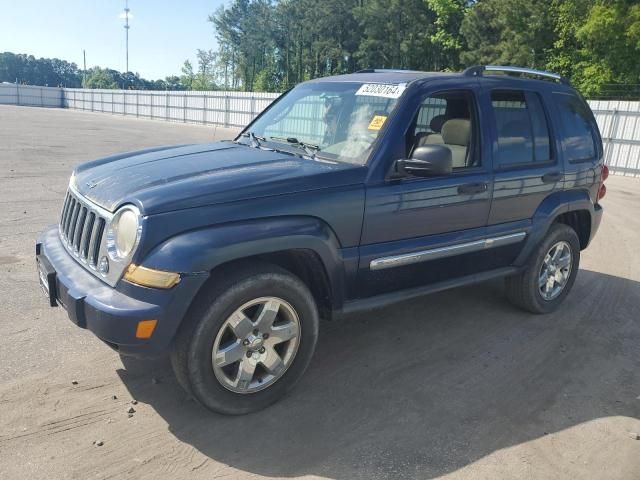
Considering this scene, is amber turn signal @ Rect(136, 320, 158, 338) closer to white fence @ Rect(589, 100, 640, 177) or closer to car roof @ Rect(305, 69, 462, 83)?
car roof @ Rect(305, 69, 462, 83)

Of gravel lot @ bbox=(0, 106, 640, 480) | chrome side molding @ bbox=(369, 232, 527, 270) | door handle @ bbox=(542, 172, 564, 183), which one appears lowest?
gravel lot @ bbox=(0, 106, 640, 480)

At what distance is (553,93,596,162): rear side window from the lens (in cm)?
488

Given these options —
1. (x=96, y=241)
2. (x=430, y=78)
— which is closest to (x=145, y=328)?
(x=96, y=241)

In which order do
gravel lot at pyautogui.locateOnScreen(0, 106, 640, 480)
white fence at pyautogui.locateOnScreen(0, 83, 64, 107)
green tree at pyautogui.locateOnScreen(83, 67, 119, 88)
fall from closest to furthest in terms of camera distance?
gravel lot at pyautogui.locateOnScreen(0, 106, 640, 480), white fence at pyautogui.locateOnScreen(0, 83, 64, 107), green tree at pyautogui.locateOnScreen(83, 67, 119, 88)

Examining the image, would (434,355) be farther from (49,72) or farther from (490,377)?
(49,72)

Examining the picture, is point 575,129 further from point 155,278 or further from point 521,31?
point 521,31

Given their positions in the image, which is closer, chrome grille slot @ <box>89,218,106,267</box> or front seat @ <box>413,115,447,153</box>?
chrome grille slot @ <box>89,218,106,267</box>

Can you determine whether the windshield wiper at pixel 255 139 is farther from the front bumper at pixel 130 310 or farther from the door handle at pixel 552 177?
the door handle at pixel 552 177

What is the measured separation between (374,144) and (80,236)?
1940mm

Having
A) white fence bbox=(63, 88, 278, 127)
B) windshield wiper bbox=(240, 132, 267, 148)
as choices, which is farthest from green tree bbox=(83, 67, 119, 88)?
windshield wiper bbox=(240, 132, 267, 148)

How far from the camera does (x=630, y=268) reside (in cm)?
675

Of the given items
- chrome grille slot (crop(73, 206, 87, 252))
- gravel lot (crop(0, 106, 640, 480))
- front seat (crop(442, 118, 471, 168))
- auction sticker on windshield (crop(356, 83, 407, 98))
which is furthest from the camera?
front seat (crop(442, 118, 471, 168))

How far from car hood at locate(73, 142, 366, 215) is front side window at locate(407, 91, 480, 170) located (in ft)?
3.09

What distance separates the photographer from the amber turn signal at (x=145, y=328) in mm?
2689
